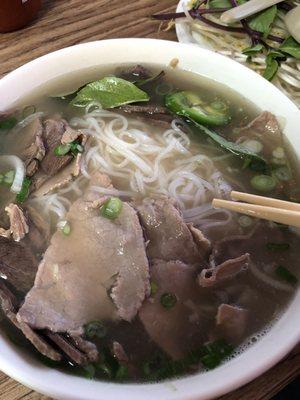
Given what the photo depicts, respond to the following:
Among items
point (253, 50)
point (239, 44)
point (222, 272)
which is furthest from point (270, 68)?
point (222, 272)

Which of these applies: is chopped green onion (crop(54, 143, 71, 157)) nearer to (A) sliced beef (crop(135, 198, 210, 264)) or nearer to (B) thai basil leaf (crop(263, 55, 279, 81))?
(A) sliced beef (crop(135, 198, 210, 264))

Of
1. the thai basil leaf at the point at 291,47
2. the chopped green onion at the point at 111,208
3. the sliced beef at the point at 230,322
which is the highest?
the chopped green onion at the point at 111,208

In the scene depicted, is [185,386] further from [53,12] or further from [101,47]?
[53,12]

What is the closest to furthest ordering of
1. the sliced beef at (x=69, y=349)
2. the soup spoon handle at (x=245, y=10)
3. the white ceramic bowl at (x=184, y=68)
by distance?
1. the white ceramic bowl at (x=184, y=68)
2. the sliced beef at (x=69, y=349)
3. the soup spoon handle at (x=245, y=10)

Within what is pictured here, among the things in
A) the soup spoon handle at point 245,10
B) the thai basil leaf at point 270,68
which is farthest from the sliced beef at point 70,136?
the soup spoon handle at point 245,10

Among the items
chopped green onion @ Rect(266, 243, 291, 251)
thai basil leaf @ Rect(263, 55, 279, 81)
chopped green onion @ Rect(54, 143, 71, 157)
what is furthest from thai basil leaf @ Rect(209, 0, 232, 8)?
chopped green onion @ Rect(266, 243, 291, 251)

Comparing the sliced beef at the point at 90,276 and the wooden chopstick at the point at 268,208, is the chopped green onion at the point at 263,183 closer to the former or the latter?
the wooden chopstick at the point at 268,208

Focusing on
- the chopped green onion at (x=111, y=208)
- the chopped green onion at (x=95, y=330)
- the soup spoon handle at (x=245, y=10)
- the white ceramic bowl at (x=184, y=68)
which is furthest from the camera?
the soup spoon handle at (x=245, y=10)
